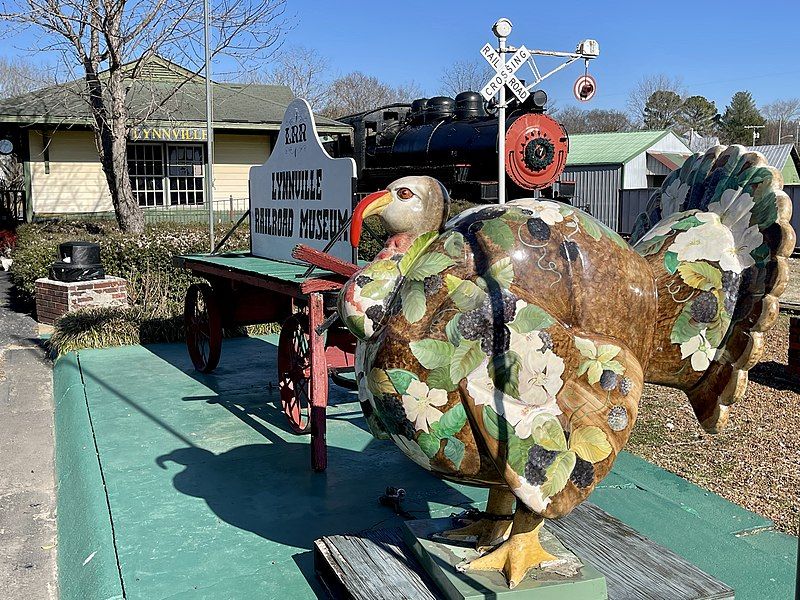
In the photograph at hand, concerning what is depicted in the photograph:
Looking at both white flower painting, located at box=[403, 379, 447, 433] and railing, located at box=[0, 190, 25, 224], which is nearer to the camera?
white flower painting, located at box=[403, 379, 447, 433]

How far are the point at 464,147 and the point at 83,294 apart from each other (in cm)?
788

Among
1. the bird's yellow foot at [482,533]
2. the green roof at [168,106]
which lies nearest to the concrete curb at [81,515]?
the bird's yellow foot at [482,533]

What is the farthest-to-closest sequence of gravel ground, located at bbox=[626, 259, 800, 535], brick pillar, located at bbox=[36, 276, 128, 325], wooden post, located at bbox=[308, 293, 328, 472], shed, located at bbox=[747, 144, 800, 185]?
shed, located at bbox=[747, 144, 800, 185] < brick pillar, located at bbox=[36, 276, 128, 325] < wooden post, located at bbox=[308, 293, 328, 472] < gravel ground, located at bbox=[626, 259, 800, 535]

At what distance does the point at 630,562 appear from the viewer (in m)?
3.71

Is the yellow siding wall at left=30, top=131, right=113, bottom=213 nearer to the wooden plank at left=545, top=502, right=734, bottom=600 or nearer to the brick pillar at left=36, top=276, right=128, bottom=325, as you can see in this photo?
the brick pillar at left=36, top=276, right=128, bottom=325

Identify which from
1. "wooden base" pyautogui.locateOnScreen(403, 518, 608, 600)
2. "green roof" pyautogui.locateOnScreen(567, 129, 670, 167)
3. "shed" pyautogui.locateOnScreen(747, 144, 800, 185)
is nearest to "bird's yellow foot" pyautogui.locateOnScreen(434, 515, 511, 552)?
"wooden base" pyautogui.locateOnScreen(403, 518, 608, 600)

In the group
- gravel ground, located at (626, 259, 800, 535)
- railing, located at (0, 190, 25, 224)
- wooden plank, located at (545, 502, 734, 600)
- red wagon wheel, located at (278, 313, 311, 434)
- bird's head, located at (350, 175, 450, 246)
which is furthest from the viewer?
railing, located at (0, 190, 25, 224)

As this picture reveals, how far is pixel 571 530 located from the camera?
4070 mm

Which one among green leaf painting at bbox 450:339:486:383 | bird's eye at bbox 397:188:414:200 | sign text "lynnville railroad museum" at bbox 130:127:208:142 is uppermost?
sign text "lynnville railroad museum" at bbox 130:127:208:142

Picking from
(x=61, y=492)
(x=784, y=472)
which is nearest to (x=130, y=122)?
(x=61, y=492)

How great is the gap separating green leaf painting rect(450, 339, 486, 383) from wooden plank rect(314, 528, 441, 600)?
3.69ft

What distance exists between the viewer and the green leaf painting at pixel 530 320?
2.88 metres

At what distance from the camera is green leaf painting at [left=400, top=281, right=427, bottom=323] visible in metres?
3.01

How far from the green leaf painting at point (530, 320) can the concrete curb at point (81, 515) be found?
2.46 metres
